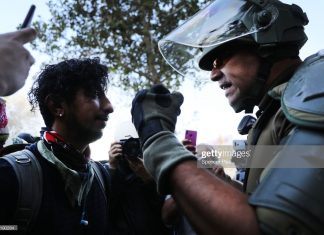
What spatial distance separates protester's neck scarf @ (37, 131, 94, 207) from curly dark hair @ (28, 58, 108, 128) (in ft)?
1.13

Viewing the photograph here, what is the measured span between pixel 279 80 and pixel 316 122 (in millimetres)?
694

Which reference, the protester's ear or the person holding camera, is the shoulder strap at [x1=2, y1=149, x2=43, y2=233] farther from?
the person holding camera

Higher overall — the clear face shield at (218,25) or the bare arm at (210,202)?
the clear face shield at (218,25)

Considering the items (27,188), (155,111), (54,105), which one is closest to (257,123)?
(155,111)

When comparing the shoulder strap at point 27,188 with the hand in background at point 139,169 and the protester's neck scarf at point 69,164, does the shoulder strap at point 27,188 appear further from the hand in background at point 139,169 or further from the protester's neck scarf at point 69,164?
the hand in background at point 139,169

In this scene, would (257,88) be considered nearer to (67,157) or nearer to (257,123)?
(257,123)

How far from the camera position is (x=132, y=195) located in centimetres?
276

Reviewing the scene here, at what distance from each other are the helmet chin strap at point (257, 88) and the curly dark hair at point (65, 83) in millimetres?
1199

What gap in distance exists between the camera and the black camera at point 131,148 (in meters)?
2.89

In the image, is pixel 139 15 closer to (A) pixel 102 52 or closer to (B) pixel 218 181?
(A) pixel 102 52

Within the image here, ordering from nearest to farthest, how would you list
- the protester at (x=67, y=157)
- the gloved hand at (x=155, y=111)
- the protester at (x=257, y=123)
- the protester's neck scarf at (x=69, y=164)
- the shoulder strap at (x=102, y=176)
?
the protester at (x=257, y=123), the gloved hand at (x=155, y=111), the protester at (x=67, y=157), the protester's neck scarf at (x=69, y=164), the shoulder strap at (x=102, y=176)

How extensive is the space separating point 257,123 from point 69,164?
1279 millimetres

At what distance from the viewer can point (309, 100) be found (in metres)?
1.18

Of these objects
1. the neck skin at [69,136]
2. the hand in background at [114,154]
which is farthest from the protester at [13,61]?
the hand in background at [114,154]
